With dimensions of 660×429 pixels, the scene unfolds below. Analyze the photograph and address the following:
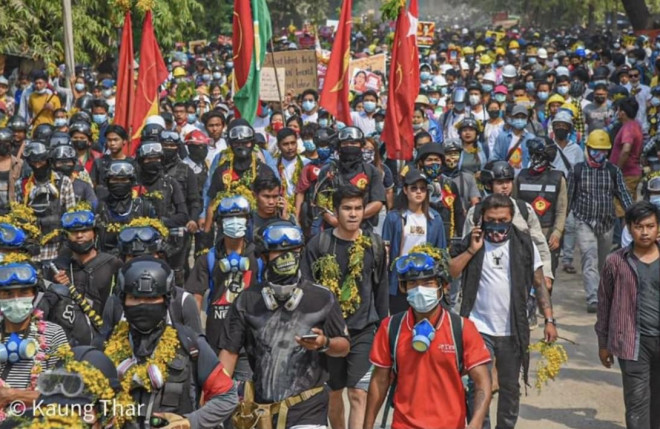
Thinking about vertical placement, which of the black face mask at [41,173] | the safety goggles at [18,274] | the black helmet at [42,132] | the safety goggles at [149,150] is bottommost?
the black helmet at [42,132]

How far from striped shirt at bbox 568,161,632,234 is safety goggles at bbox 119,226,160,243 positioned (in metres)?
5.92

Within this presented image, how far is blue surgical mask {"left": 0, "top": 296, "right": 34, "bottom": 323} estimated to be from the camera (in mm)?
6016

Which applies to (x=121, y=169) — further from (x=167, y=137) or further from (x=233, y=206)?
(x=167, y=137)

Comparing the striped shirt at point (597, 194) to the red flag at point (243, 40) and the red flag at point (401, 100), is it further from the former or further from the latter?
the red flag at point (243, 40)

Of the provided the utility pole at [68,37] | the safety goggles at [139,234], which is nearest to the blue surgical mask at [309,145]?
the utility pole at [68,37]

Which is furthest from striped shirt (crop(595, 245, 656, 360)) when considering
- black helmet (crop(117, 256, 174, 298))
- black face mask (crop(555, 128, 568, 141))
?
black face mask (crop(555, 128, 568, 141))

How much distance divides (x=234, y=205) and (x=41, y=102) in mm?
11210

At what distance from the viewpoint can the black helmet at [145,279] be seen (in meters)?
5.08

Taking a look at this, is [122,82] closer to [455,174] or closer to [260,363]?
[455,174]

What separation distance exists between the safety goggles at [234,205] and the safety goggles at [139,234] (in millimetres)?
833

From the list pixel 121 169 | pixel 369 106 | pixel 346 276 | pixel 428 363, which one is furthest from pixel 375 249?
pixel 369 106

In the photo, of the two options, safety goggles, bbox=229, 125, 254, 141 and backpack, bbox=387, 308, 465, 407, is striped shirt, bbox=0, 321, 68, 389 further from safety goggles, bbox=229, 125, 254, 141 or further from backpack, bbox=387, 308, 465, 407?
safety goggles, bbox=229, 125, 254, 141

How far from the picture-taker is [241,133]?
10383mm

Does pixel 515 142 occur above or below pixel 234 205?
below
